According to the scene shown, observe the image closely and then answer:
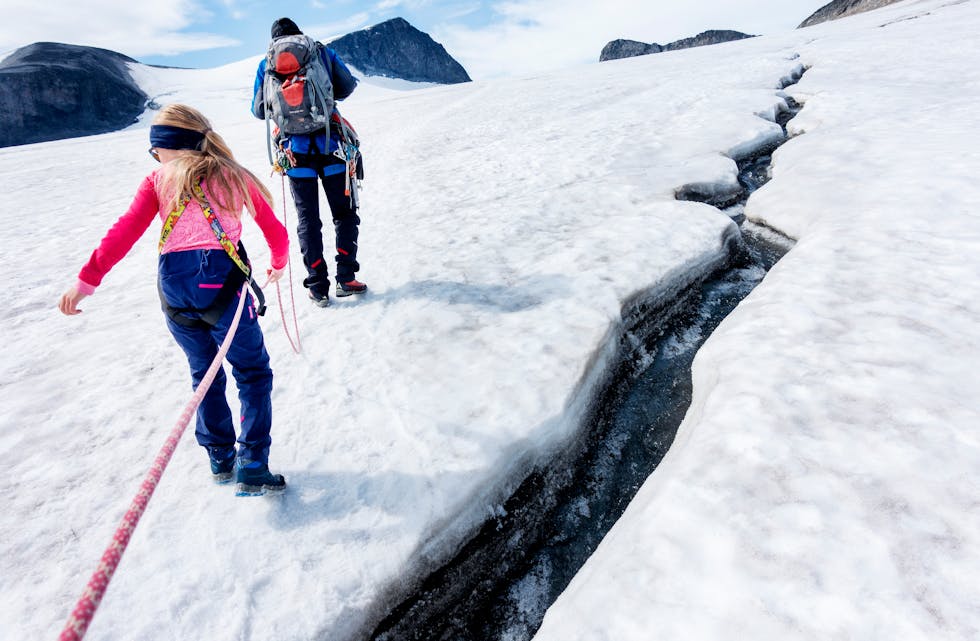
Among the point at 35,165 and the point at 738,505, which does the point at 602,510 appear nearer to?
the point at 738,505

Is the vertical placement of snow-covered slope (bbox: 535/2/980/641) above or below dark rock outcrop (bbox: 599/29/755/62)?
below

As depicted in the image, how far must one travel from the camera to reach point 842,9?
89938 millimetres

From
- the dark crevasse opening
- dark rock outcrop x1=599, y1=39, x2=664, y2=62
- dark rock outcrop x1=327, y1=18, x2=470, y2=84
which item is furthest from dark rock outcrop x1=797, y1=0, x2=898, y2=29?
dark rock outcrop x1=327, y1=18, x2=470, y2=84

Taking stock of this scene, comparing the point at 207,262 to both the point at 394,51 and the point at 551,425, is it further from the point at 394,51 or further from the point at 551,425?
the point at 394,51

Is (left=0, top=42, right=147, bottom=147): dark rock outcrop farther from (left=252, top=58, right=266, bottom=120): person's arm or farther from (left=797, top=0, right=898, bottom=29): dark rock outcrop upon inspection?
(left=797, top=0, right=898, bottom=29): dark rock outcrop

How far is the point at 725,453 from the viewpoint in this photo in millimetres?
2365

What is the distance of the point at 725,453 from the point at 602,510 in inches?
35.4

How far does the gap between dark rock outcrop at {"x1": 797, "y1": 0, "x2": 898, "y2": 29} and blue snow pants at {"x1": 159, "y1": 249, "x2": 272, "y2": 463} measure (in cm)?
11062

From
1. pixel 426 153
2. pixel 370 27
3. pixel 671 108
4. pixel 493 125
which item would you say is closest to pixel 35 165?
pixel 426 153

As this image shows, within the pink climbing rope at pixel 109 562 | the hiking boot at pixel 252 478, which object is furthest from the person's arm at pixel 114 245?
the hiking boot at pixel 252 478

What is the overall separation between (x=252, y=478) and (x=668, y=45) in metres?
166

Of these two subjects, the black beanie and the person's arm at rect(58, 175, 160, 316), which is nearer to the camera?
the person's arm at rect(58, 175, 160, 316)

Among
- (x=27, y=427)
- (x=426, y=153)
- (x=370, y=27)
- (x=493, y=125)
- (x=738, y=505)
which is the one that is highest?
(x=370, y=27)

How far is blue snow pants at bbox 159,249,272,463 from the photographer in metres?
2.35
